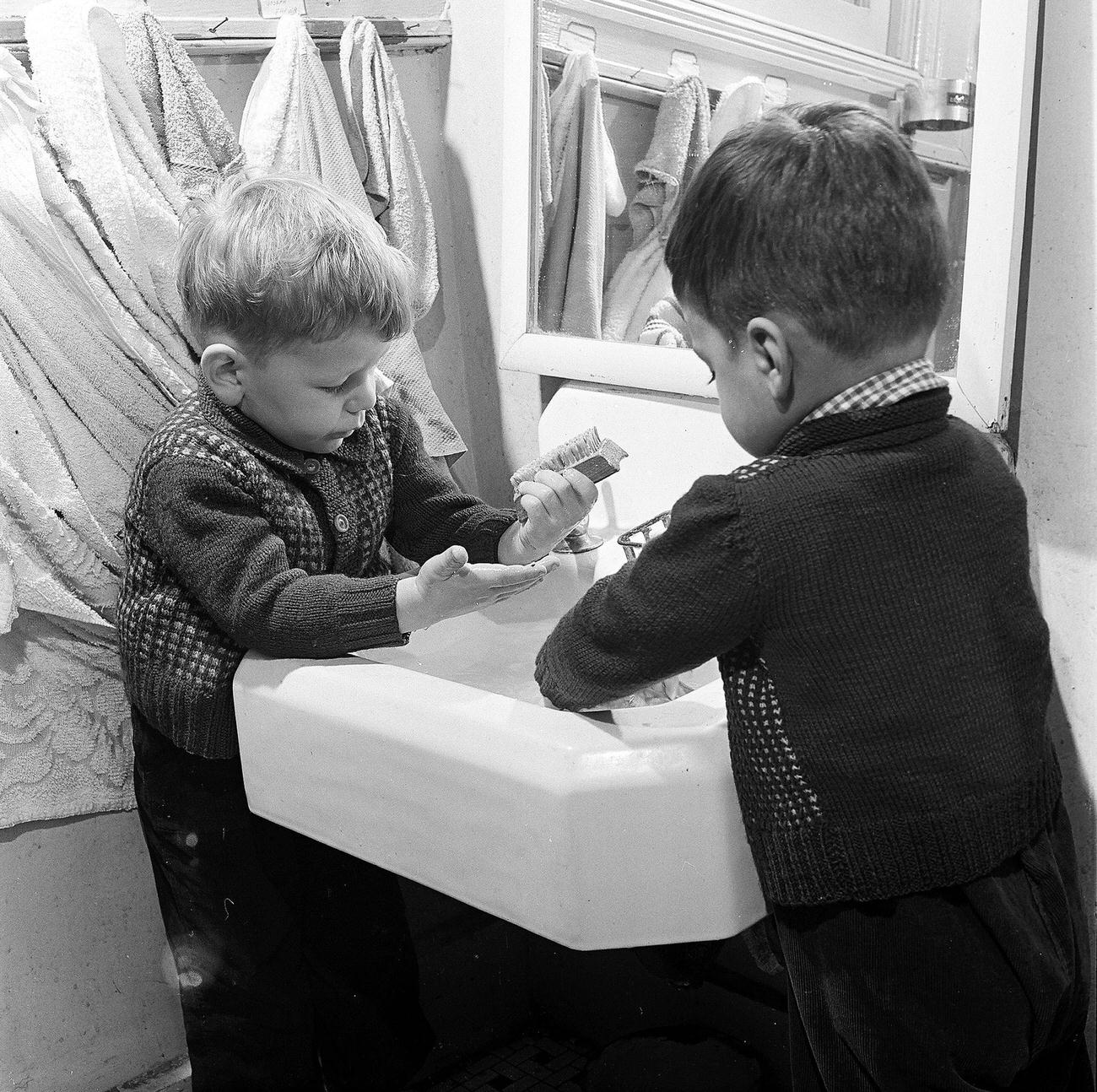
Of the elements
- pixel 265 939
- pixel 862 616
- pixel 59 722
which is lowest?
pixel 265 939

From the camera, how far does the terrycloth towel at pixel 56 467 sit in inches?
45.4

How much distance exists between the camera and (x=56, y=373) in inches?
46.8

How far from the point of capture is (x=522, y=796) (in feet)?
2.60

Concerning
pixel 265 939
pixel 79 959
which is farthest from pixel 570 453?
pixel 79 959

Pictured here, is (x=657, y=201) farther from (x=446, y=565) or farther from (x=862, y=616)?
(x=862, y=616)

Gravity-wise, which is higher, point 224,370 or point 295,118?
point 295,118

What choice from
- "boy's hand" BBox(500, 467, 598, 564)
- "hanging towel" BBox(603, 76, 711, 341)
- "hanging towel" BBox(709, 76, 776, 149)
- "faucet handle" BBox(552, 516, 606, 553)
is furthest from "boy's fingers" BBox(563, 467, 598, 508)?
"hanging towel" BBox(709, 76, 776, 149)

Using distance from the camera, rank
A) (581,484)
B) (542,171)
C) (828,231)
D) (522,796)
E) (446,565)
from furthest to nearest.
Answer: (542,171) < (581,484) < (446,565) < (522,796) < (828,231)

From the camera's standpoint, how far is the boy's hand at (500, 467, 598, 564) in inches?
43.7

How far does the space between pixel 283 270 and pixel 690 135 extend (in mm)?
440

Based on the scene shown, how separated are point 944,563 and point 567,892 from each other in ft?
1.08

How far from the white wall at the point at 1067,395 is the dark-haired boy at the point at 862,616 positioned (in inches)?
9.8

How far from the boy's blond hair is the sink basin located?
294 mm

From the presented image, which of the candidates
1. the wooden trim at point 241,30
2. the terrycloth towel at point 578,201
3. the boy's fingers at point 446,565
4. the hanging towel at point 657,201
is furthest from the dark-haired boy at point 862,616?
the wooden trim at point 241,30
